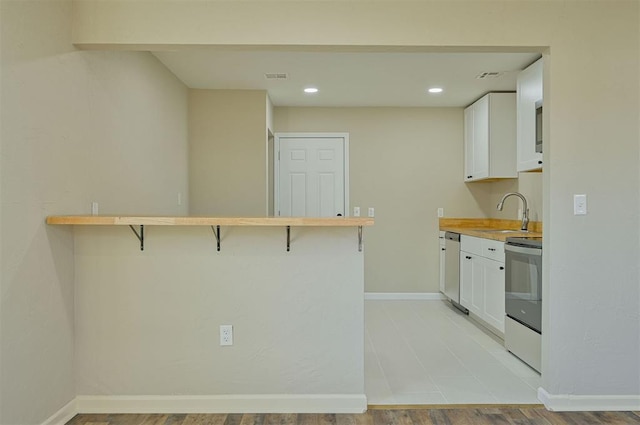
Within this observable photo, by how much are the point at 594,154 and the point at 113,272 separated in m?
2.72

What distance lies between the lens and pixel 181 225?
2.27 metres

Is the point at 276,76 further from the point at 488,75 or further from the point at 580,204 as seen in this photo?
the point at 580,204

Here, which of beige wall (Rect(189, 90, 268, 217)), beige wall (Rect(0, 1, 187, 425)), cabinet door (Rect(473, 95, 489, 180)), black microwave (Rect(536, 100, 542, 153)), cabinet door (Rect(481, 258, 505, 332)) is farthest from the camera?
cabinet door (Rect(473, 95, 489, 180))

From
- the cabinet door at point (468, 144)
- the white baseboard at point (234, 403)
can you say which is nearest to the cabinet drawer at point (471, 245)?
the cabinet door at point (468, 144)

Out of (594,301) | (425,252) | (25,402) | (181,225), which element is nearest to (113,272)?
(181,225)

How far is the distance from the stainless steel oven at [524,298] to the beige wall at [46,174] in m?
2.71

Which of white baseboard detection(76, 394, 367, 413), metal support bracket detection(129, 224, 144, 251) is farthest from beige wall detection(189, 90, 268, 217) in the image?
white baseboard detection(76, 394, 367, 413)

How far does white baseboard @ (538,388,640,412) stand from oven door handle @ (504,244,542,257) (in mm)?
849

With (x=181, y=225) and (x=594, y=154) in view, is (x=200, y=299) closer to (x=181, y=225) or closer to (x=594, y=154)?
(x=181, y=225)

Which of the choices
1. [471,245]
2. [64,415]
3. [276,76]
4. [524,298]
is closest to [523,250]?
[524,298]

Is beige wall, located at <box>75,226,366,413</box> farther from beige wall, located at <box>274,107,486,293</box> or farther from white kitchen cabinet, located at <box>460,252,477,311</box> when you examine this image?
beige wall, located at <box>274,107,486,293</box>

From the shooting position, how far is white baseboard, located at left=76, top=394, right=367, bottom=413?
7.75ft

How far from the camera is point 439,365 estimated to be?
10.0 feet

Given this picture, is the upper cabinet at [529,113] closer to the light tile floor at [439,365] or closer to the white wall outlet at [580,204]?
the white wall outlet at [580,204]
